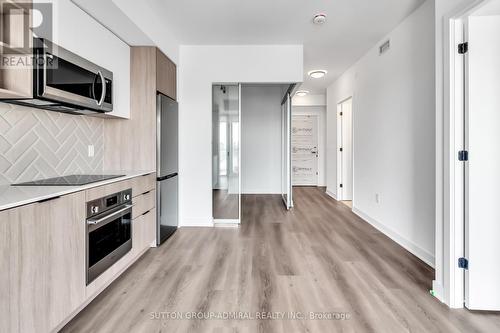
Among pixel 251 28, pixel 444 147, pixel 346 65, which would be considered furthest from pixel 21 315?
pixel 346 65

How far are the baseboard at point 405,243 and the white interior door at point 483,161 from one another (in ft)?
2.31

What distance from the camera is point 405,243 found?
9.76 feet

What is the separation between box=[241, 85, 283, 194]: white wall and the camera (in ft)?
21.4

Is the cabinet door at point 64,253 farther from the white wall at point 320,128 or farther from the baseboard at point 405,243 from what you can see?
the white wall at point 320,128

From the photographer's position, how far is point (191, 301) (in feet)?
6.39

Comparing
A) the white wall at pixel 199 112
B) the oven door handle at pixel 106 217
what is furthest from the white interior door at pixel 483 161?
the oven door handle at pixel 106 217

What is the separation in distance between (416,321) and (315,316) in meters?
0.69

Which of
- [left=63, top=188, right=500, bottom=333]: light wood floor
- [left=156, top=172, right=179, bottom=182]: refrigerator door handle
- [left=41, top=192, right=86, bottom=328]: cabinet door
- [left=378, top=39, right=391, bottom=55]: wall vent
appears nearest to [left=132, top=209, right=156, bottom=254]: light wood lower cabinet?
[left=63, top=188, right=500, bottom=333]: light wood floor

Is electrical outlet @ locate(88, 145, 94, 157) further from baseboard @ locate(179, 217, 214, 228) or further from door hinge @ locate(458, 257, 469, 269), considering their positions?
A: door hinge @ locate(458, 257, 469, 269)

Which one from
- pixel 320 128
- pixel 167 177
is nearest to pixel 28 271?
pixel 167 177

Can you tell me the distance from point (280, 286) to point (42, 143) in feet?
7.59

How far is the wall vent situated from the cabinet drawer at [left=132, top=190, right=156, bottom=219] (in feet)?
12.0

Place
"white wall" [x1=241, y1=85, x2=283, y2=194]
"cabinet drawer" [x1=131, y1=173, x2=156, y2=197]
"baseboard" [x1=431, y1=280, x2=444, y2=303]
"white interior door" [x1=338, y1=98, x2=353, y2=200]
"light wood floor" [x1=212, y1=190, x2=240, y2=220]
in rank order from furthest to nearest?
"white wall" [x1=241, y1=85, x2=283, y2=194] → "white interior door" [x1=338, y1=98, x2=353, y2=200] → "light wood floor" [x1=212, y1=190, x2=240, y2=220] → "cabinet drawer" [x1=131, y1=173, x2=156, y2=197] → "baseboard" [x1=431, y1=280, x2=444, y2=303]

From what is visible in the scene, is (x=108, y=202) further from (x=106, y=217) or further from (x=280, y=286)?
(x=280, y=286)
